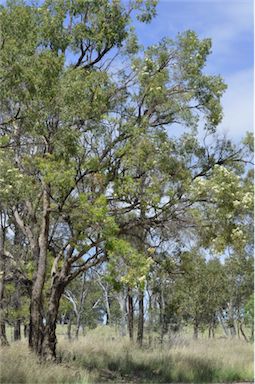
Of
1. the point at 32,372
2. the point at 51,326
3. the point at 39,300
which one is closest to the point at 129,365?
the point at 51,326

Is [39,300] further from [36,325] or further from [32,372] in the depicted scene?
[32,372]

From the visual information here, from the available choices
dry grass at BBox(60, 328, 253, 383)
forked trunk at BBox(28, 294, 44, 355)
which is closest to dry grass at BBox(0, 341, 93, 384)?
forked trunk at BBox(28, 294, 44, 355)

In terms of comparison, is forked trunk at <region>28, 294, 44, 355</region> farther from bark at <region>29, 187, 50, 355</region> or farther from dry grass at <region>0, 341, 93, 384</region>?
dry grass at <region>0, 341, 93, 384</region>

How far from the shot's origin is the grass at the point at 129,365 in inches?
498

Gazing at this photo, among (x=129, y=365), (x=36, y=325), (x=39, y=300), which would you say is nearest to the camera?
(x=39, y=300)

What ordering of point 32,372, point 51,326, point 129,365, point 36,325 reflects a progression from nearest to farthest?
point 32,372 < point 36,325 < point 51,326 < point 129,365

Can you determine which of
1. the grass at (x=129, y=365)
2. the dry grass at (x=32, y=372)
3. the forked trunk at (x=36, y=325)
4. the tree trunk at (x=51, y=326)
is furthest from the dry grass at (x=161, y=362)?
the dry grass at (x=32, y=372)

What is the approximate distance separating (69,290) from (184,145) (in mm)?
25704

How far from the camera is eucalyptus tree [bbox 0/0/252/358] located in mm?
12164

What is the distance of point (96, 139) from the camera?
14422 mm

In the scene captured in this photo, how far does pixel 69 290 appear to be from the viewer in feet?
129

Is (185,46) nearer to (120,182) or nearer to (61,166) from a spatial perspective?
(120,182)

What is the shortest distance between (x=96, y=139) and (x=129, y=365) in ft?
26.8

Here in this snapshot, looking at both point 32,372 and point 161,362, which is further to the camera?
point 161,362
